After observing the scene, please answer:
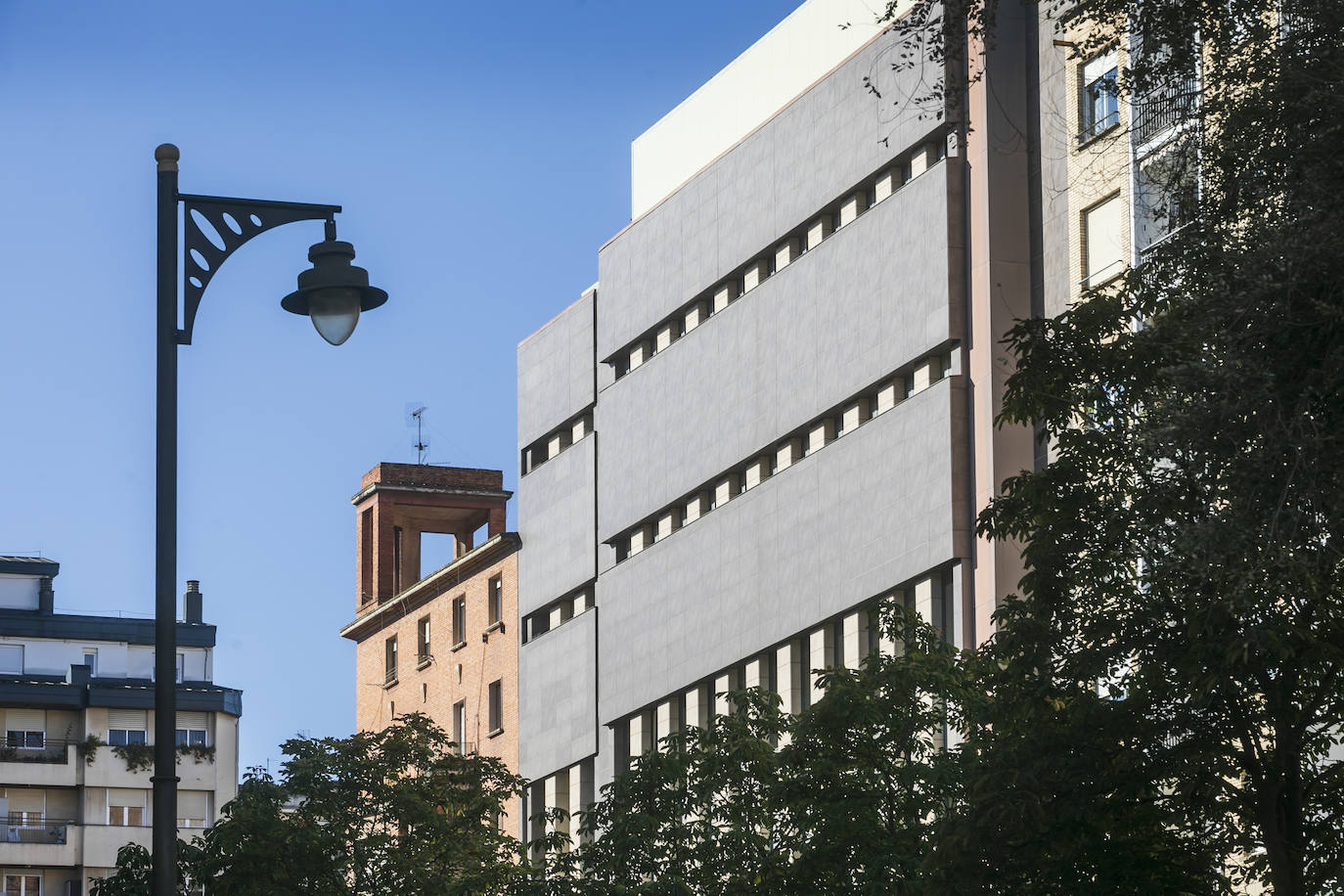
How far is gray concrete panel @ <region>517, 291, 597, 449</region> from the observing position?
7131cm

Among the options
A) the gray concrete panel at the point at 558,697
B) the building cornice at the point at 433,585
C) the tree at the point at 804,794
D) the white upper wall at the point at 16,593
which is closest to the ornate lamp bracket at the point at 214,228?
the tree at the point at 804,794

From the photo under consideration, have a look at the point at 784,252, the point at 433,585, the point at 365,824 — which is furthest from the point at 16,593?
the point at 365,824

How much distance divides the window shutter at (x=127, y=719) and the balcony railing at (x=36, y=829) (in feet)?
15.6

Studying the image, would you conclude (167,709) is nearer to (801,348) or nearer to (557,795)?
(801,348)

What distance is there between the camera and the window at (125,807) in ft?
368

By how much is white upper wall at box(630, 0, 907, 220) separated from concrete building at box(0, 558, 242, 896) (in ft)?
171

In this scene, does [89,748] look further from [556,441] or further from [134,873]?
[134,873]

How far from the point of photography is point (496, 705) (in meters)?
77.4

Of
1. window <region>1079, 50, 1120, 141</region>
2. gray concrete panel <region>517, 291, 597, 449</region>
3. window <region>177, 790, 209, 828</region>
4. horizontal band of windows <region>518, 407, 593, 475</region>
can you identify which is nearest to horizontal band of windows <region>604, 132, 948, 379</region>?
gray concrete panel <region>517, 291, 597, 449</region>

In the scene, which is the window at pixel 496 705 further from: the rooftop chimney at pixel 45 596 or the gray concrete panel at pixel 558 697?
the rooftop chimney at pixel 45 596

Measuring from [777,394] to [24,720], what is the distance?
6212 centimetres

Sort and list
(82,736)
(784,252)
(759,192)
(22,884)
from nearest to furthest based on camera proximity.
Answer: (784,252) < (759,192) < (22,884) < (82,736)

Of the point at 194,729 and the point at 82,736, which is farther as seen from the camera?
the point at 194,729

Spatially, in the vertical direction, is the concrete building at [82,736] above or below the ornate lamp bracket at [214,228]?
above
